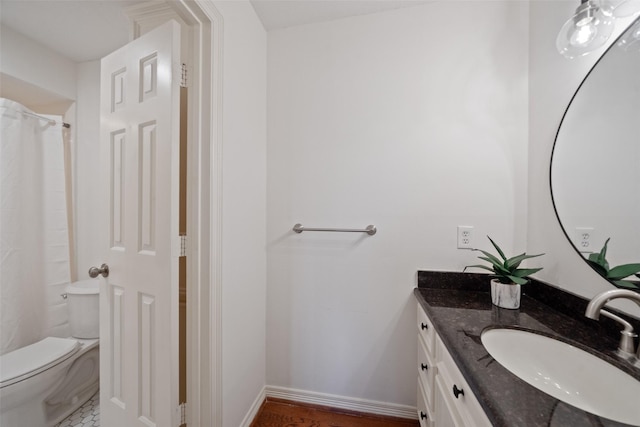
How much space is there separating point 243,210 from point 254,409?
3.81 feet

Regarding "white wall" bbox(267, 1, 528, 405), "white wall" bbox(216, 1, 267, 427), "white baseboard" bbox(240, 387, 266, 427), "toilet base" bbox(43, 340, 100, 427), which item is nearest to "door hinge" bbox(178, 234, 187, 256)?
"white wall" bbox(216, 1, 267, 427)

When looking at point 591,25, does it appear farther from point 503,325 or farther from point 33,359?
point 33,359

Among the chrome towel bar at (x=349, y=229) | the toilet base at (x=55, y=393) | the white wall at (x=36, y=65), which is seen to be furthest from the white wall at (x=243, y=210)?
the white wall at (x=36, y=65)

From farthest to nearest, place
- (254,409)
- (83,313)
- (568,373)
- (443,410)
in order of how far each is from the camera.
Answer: (83,313) < (254,409) < (443,410) < (568,373)

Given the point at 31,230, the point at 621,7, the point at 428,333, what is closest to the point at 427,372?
the point at 428,333

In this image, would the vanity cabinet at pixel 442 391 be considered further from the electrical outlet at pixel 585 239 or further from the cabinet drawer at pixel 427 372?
the electrical outlet at pixel 585 239

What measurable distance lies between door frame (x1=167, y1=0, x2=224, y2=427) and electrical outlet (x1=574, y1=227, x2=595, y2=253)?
1481mm

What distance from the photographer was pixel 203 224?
94cm

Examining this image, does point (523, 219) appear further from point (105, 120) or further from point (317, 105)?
point (105, 120)

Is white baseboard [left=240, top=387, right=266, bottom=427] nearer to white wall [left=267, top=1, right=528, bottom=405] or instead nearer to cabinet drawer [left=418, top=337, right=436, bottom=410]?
white wall [left=267, top=1, right=528, bottom=405]

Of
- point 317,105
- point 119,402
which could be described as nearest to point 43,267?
point 119,402

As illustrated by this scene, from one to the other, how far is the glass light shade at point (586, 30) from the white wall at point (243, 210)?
1.41 m

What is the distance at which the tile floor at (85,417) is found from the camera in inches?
49.9

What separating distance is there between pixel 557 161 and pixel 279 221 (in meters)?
1.43
